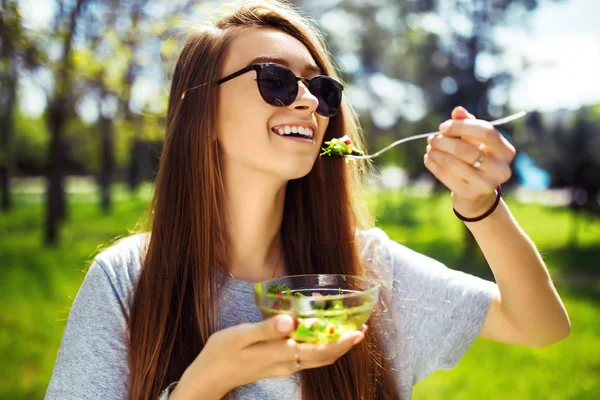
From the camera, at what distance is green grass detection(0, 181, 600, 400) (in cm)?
498

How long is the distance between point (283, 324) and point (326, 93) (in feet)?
3.48

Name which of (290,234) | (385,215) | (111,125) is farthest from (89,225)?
(290,234)

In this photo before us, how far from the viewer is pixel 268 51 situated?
205cm

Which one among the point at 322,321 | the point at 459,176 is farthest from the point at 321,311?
the point at 459,176

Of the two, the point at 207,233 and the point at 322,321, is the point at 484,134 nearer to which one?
the point at 322,321

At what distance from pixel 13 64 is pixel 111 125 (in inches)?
578

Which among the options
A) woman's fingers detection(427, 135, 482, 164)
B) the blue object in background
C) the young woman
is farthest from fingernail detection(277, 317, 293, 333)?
the blue object in background

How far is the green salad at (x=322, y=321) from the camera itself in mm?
1297

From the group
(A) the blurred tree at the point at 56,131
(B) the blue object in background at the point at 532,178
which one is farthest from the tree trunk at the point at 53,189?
(B) the blue object in background at the point at 532,178

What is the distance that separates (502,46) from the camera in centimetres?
1135

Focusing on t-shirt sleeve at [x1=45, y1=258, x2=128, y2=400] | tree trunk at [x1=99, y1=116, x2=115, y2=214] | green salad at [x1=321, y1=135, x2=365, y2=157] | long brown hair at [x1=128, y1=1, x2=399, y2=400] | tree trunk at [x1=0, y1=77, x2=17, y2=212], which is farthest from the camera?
tree trunk at [x1=99, y1=116, x2=115, y2=214]

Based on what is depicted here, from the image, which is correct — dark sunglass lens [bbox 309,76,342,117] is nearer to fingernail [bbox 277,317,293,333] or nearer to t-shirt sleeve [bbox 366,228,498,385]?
t-shirt sleeve [bbox 366,228,498,385]

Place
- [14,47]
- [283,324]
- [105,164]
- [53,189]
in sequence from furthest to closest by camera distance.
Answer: [105,164]
[53,189]
[14,47]
[283,324]

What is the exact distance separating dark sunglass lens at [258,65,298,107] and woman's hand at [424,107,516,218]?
66 cm
